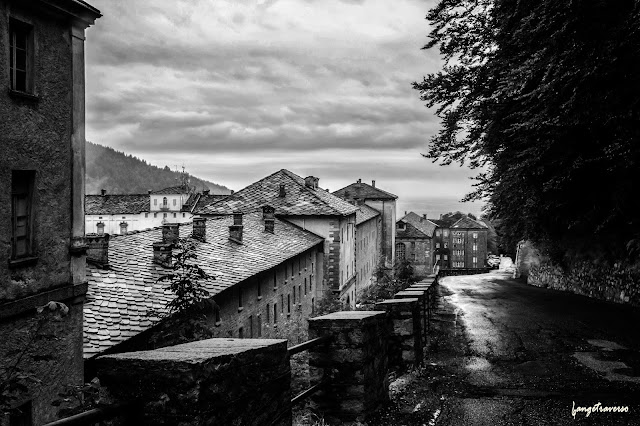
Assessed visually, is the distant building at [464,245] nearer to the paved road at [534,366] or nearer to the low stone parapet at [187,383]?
the paved road at [534,366]

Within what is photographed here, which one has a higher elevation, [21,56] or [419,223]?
[21,56]

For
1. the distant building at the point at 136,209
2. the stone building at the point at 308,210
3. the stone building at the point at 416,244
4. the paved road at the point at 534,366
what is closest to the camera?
the paved road at the point at 534,366

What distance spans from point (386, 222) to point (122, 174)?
130581 mm

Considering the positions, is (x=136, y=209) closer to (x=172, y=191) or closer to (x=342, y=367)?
(x=172, y=191)

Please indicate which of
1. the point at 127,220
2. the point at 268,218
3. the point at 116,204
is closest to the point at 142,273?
the point at 268,218

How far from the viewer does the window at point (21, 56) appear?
11445mm

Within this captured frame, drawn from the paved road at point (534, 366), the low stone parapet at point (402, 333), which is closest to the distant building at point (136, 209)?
the paved road at point (534, 366)

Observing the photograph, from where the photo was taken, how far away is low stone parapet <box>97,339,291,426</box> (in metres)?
2.98

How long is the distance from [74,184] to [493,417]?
34.6ft

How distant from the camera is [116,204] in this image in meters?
94.1

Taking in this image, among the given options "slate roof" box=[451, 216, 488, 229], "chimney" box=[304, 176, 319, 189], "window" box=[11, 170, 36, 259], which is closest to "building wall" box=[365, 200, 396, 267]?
"chimney" box=[304, 176, 319, 189]

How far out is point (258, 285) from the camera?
24891 millimetres

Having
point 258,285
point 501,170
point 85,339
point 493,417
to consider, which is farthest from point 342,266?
point 493,417

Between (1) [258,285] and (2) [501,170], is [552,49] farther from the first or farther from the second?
(1) [258,285]
